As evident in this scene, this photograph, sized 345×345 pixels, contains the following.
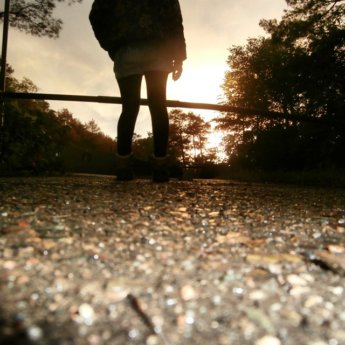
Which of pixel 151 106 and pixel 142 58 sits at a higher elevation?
pixel 142 58

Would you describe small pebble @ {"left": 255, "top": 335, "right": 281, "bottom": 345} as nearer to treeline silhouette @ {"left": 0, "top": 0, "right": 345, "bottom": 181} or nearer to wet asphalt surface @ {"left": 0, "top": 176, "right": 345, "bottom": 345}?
wet asphalt surface @ {"left": 0, "top": 176, "right": 345, "bottom": 345}

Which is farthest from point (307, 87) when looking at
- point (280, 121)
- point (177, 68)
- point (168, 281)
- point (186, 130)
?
point (186, 130)

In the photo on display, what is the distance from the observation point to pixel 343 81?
7.56 metres

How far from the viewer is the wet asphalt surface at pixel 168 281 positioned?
52 cm

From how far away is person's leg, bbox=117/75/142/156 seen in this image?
10.1 ft

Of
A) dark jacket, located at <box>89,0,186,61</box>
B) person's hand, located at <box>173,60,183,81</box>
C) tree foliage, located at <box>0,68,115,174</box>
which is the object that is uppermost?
dark jacket, located at <box>89,0,186,61</box>

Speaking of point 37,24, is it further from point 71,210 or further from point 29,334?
point 29,334

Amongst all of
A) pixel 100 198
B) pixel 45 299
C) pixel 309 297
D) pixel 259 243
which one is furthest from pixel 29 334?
pixel 100 198

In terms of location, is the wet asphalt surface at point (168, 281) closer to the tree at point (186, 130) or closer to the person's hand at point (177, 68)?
the person's hand at point (177, 68)

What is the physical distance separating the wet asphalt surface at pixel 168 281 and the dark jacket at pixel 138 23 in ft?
7.24

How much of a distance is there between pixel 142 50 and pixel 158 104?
490 millimetres

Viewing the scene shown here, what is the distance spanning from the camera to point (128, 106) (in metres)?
3.11

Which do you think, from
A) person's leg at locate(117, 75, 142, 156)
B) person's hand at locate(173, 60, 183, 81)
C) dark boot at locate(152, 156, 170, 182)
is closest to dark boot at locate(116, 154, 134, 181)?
person's leg at locate(117, 75, 142, 156)

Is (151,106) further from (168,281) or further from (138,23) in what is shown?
(168,281)
